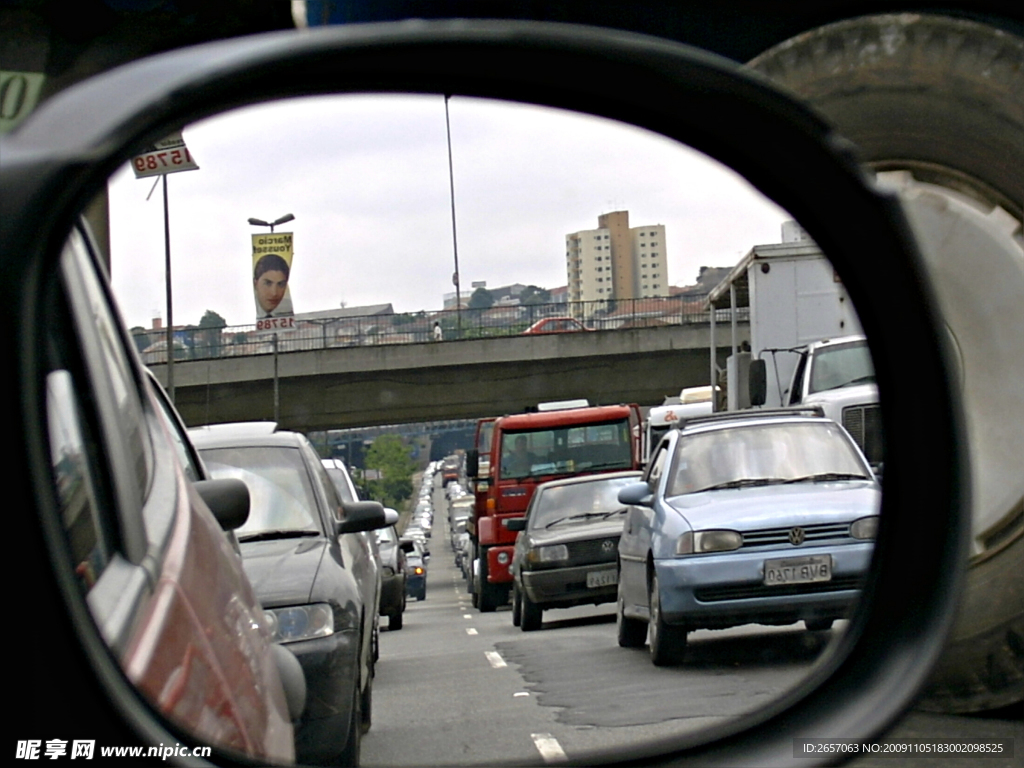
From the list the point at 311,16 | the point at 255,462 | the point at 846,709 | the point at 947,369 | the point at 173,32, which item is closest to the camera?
the point at 947,369

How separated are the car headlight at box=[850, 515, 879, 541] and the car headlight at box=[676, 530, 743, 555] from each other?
9.24ft

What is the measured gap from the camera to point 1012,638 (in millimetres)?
3859

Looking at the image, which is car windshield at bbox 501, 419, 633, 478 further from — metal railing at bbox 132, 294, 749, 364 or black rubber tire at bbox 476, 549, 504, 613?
metal railing at bbox 132, 294, 749, 364

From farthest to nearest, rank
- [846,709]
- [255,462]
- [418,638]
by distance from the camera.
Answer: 1. [418,638]
2. [255,462]
3. [846,709]

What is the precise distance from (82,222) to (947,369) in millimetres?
934

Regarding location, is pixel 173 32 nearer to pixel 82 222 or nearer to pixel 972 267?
pixel 972 267

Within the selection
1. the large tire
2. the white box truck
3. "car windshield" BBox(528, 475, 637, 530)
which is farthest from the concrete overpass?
"car windshield" BBox(528, 475, 637, 530)

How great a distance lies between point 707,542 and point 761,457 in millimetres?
445

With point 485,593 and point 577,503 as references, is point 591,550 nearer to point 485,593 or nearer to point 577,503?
point 577,503

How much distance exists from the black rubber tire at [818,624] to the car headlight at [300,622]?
2.69 ft

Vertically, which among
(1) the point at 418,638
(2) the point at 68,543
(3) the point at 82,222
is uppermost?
(3) the point at 82,222

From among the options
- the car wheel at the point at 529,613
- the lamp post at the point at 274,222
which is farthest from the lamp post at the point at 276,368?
the car wheel at the point at 529,613

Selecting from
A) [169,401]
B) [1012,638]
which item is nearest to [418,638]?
[1012,638]

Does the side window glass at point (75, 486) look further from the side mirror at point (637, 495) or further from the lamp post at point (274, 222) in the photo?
the side mirror at point (637, 495)
